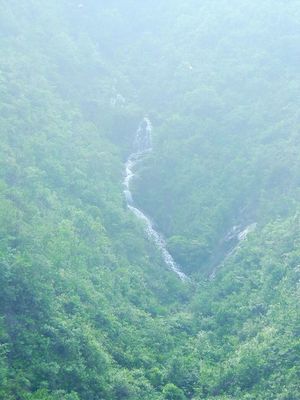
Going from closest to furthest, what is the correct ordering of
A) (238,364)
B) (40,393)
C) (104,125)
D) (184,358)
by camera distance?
(40,393), (238,364), (184,358), (104,125)

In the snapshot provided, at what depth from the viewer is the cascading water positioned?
5688 cm

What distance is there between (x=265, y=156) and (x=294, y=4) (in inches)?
1222

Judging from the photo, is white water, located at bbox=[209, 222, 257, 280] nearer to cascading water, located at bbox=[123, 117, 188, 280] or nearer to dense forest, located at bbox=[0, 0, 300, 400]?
dense forest, located at bbox=[0, 0, 300, 400]

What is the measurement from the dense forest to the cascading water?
28.7 inches

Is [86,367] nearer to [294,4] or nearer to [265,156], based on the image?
[265,156]

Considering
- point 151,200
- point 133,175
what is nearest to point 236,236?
point 151,200

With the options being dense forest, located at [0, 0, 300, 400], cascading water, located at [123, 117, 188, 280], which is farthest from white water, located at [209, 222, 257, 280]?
cascading water, located at [123, 117, 188, 280]

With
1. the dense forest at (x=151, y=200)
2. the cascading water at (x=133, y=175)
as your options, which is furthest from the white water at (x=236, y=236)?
the cascading water at (x=133, y=175)

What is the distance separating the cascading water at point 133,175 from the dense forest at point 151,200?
730 millimetres

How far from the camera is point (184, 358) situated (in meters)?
38.1

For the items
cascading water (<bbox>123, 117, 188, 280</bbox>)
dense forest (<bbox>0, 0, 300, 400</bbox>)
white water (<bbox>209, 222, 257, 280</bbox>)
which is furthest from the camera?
cascading water (<bbox>123, 117, 188, 280</bbox>)

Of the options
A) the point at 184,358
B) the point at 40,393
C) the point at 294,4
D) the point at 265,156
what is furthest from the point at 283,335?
the point at 294,4

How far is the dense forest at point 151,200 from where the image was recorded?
33.9m

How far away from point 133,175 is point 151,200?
11.9ft
